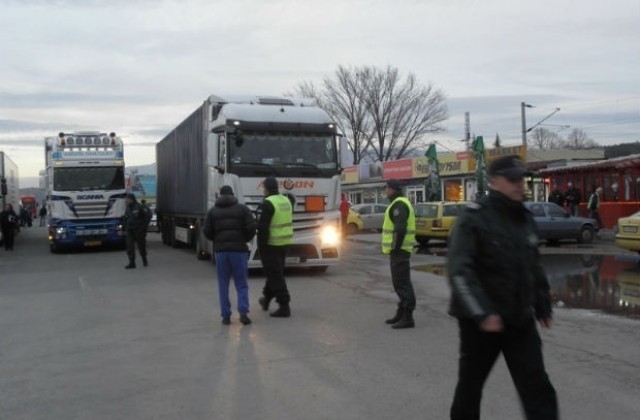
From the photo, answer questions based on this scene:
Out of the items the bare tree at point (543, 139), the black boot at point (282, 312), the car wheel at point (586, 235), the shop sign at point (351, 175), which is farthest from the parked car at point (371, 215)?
the bare tree at point (543, 139)

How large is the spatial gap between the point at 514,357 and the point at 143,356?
4.69 m

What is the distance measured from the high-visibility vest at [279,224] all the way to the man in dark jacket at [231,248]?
1.73 ft

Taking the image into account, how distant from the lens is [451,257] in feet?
13.4

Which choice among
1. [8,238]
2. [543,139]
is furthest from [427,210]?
[543,139]

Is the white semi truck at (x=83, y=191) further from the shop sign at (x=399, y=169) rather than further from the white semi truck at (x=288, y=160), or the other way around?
the shop sign at (x=399, y=169)

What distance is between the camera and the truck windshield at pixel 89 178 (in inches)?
856

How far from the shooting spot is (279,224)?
9.68m

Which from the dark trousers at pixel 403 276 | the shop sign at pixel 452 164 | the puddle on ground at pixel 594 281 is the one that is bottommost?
the puddle on ground at pixel 594 281

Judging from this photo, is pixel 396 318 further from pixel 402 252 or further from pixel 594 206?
pixel 594 206

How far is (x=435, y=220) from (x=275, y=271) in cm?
1325

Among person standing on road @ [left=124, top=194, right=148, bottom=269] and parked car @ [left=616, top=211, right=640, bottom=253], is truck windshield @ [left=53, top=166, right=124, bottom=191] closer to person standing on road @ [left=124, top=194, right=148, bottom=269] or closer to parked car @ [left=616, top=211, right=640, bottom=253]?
person standing on road @ [left=124, top=194, right=148, bottom=269]

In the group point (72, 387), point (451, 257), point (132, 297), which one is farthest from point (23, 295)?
point (451, 257)

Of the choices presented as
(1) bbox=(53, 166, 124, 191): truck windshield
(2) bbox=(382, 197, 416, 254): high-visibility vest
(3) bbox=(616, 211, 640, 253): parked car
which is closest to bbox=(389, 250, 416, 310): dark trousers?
(2) bbox=(382, 197, 416, 254): high-visibility vest

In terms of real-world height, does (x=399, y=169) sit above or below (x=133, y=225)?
above
